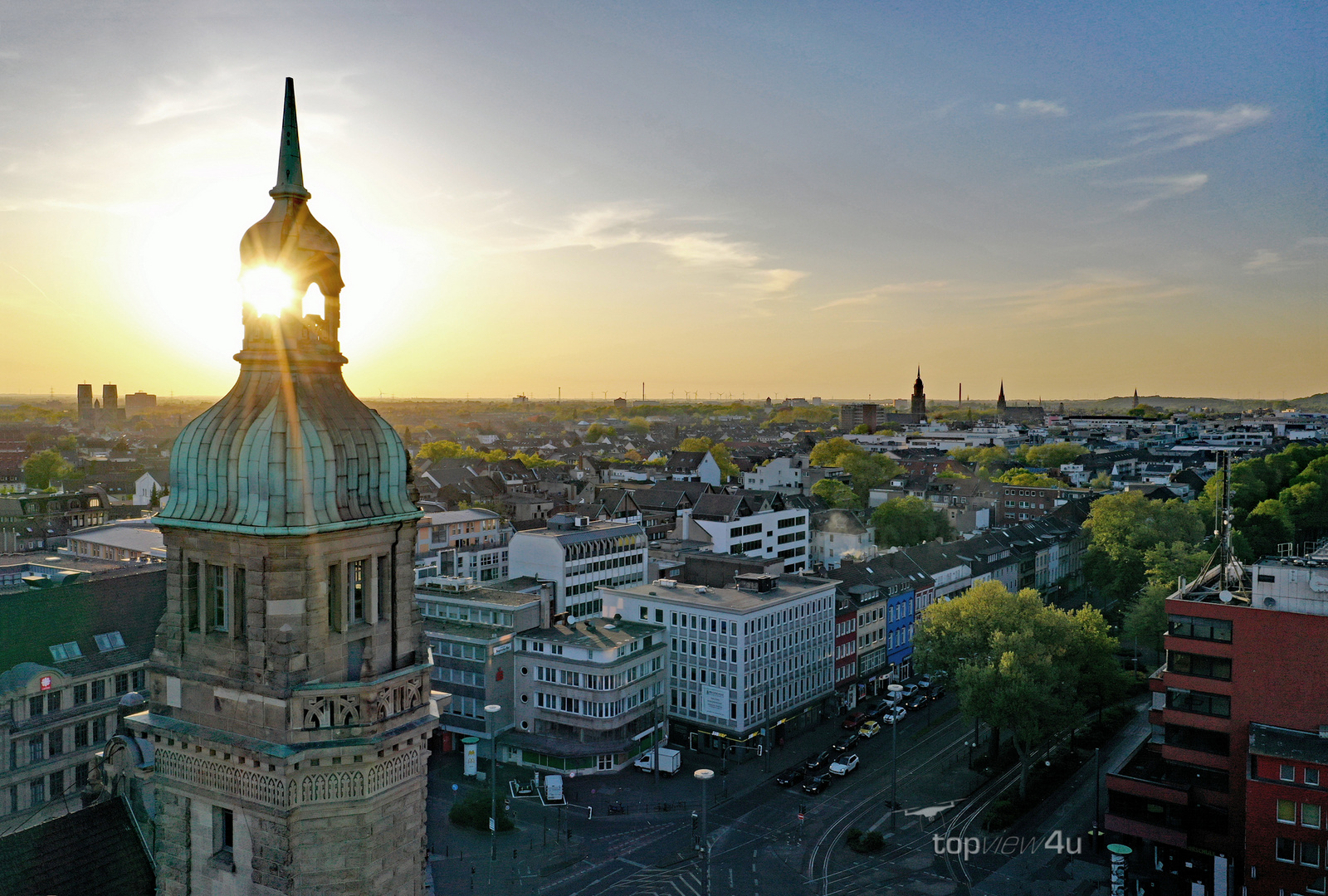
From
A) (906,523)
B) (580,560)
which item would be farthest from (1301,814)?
(906,523)

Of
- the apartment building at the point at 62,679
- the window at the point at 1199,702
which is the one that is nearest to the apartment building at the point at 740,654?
the window at the point at 1199,702

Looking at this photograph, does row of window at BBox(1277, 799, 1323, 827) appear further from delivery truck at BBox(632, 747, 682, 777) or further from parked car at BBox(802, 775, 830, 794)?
delivery truck at BBox(632, 747, 682, 777)

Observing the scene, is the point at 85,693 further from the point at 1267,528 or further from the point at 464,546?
the point at 1267,528

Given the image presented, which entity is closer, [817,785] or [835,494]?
[817,785]

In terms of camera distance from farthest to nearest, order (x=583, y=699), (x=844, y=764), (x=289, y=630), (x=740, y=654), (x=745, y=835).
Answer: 1. (x=740, y=654)
2. (x=844, y=764)
3. (x=583, y=699)
4. (x=745, y=835)
5. (x=289, y=630)

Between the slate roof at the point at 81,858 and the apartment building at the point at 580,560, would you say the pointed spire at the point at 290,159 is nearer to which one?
the slate roof at the point at 81,858

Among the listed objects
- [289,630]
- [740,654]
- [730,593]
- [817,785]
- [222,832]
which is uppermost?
[289,630]

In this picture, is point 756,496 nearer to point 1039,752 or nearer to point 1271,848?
point 1039,752

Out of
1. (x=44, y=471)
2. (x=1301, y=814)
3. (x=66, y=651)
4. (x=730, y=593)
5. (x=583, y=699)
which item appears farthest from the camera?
(x=44, y=471)

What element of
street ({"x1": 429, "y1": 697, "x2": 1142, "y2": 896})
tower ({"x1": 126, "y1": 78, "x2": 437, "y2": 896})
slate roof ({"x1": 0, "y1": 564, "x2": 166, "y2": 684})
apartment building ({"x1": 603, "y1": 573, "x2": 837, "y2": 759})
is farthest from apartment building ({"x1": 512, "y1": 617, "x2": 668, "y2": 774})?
tower ({"x1": 126, "y1": 78, "x2": 437, "y2": 896})
